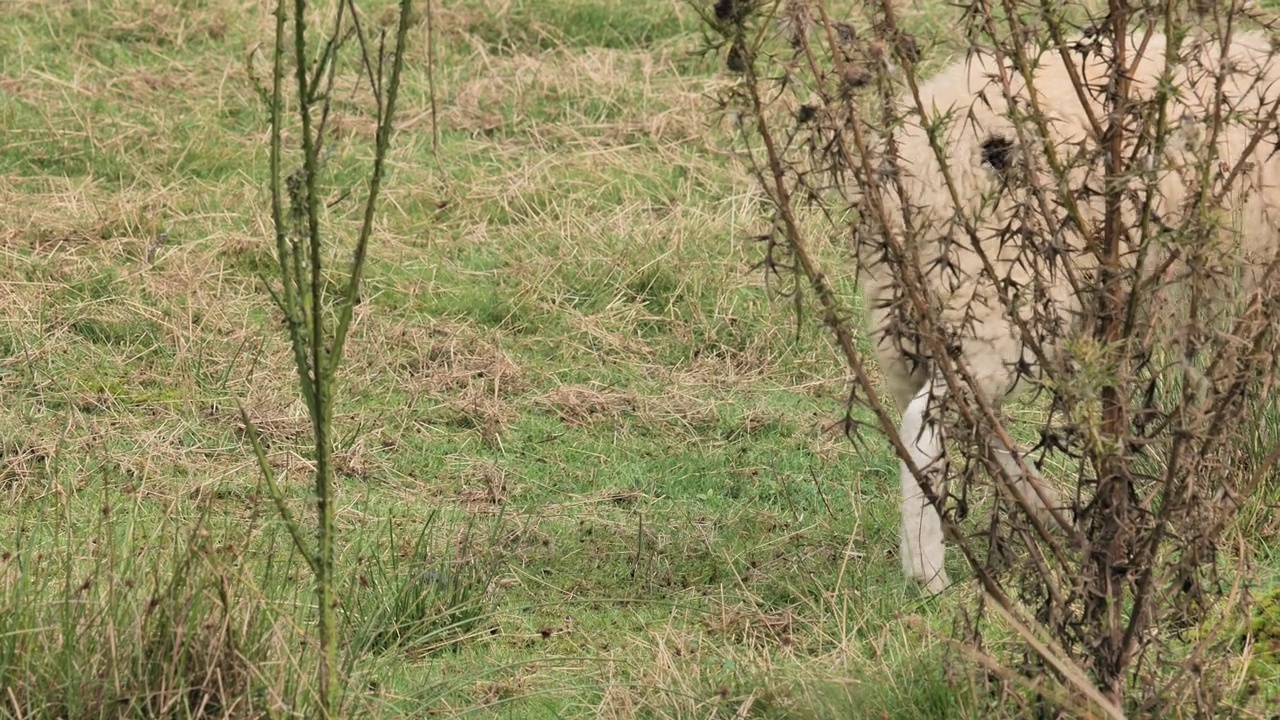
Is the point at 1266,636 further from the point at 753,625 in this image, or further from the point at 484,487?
the point at 484,487

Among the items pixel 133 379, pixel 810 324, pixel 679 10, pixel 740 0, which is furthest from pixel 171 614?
pixel 679 10

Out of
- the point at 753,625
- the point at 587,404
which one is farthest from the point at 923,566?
the point at 587,404

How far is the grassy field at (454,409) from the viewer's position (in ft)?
9.41

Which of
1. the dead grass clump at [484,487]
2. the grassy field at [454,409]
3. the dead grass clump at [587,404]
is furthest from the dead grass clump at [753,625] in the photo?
the dead grass clump at [587,404]

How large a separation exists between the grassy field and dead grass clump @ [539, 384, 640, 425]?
0.05ft

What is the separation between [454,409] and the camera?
4836 mm

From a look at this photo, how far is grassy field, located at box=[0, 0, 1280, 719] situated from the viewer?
9.41 ft

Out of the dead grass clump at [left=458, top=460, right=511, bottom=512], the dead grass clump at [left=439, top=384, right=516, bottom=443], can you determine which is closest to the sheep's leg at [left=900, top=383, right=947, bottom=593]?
the dead grass clump at [left=458, top=460, right=511, bottom=512]

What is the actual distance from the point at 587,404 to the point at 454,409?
38 centimetres

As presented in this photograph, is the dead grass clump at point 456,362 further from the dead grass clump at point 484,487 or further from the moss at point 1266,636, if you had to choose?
the moss at point 1266,636

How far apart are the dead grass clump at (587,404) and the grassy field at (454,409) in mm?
15

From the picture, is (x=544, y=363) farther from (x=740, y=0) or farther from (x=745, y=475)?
(x=740, y=0)

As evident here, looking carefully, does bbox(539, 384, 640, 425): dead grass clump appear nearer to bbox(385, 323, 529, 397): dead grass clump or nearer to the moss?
bbox(385, 323, 529, 397): dead grass clump

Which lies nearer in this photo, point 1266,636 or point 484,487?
point 1266,636
